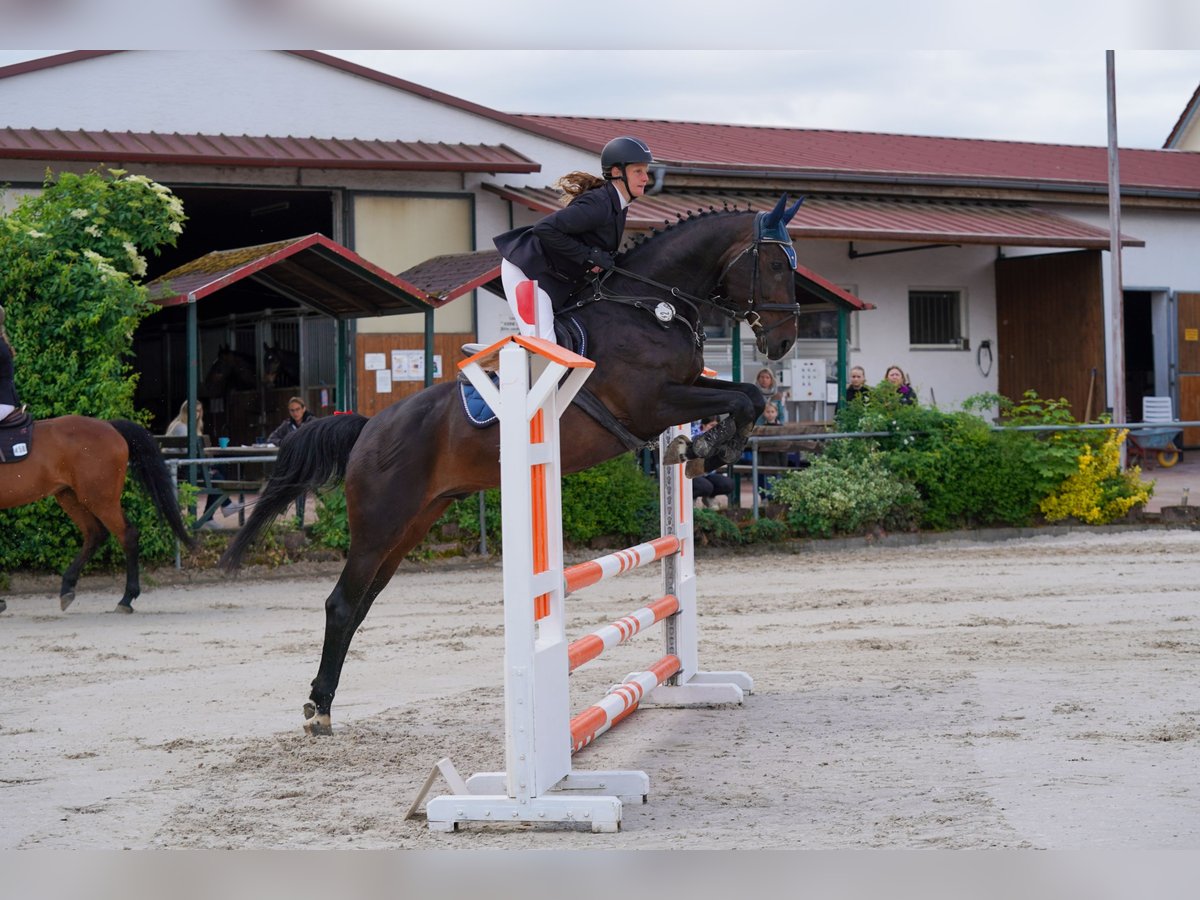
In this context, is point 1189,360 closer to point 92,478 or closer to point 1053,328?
point 1053,328

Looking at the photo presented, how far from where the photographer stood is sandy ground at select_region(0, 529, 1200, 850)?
4121mm

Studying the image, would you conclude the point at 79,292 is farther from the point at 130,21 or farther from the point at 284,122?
the point at 130,21

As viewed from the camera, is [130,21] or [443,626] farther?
[443,626]

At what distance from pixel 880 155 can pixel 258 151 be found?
39.4 feet

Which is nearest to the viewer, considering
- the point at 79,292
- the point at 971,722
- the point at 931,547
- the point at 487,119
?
the point at 971,722

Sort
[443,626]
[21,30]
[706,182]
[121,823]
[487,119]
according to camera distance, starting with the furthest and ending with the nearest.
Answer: [706,182]
[487,119]
[443,626]
[121,823]
[21,30]

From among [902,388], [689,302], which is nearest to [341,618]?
[689,302]

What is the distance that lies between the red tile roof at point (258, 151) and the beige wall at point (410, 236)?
0.56 meters

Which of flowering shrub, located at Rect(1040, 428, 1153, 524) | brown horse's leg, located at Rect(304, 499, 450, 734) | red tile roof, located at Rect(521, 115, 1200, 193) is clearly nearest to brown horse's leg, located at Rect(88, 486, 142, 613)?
brown horse's leg, located at Rect(304, 499, 450, 734)

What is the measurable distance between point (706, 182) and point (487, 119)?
3.62 m

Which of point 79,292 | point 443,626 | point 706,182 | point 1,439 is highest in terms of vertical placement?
point 706,182

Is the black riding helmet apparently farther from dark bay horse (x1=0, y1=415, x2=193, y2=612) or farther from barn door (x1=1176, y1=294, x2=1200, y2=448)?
barn door (x1=1176, y1=294, x2=1200, y2=448)

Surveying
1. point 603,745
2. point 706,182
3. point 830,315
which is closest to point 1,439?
point 603,745

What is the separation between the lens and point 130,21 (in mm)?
1000
